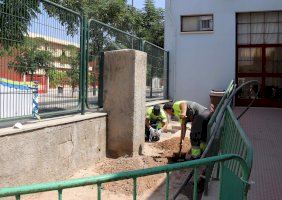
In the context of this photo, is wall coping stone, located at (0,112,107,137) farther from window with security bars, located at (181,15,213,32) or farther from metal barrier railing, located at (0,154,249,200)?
window with security bars, located at (181,15,213,32)

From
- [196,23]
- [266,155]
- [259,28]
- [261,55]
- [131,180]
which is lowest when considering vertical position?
[131,180]

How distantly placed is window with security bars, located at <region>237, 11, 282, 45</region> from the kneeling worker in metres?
5.86

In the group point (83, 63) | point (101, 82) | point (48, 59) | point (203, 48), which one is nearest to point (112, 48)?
point (101, 82)

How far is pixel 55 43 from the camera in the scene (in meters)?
6.32

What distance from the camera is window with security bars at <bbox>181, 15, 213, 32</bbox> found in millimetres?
14189

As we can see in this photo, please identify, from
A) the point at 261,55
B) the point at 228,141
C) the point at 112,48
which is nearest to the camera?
the point at 228,141

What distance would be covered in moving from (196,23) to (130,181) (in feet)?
31.1

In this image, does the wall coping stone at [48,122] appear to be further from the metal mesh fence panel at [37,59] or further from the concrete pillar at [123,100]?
the concrete pillar at [123,100]

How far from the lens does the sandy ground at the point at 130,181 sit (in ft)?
17.9

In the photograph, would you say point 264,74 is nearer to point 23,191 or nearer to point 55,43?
point 55,43

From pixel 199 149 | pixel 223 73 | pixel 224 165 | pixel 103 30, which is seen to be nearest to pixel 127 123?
pixel 199 149

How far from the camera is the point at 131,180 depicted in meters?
6.17

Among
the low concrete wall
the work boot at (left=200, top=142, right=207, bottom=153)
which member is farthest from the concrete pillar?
the work boot at (left=200, top=142, right=207, bottom=153)

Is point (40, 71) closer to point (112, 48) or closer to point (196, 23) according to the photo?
point (112, 48)
